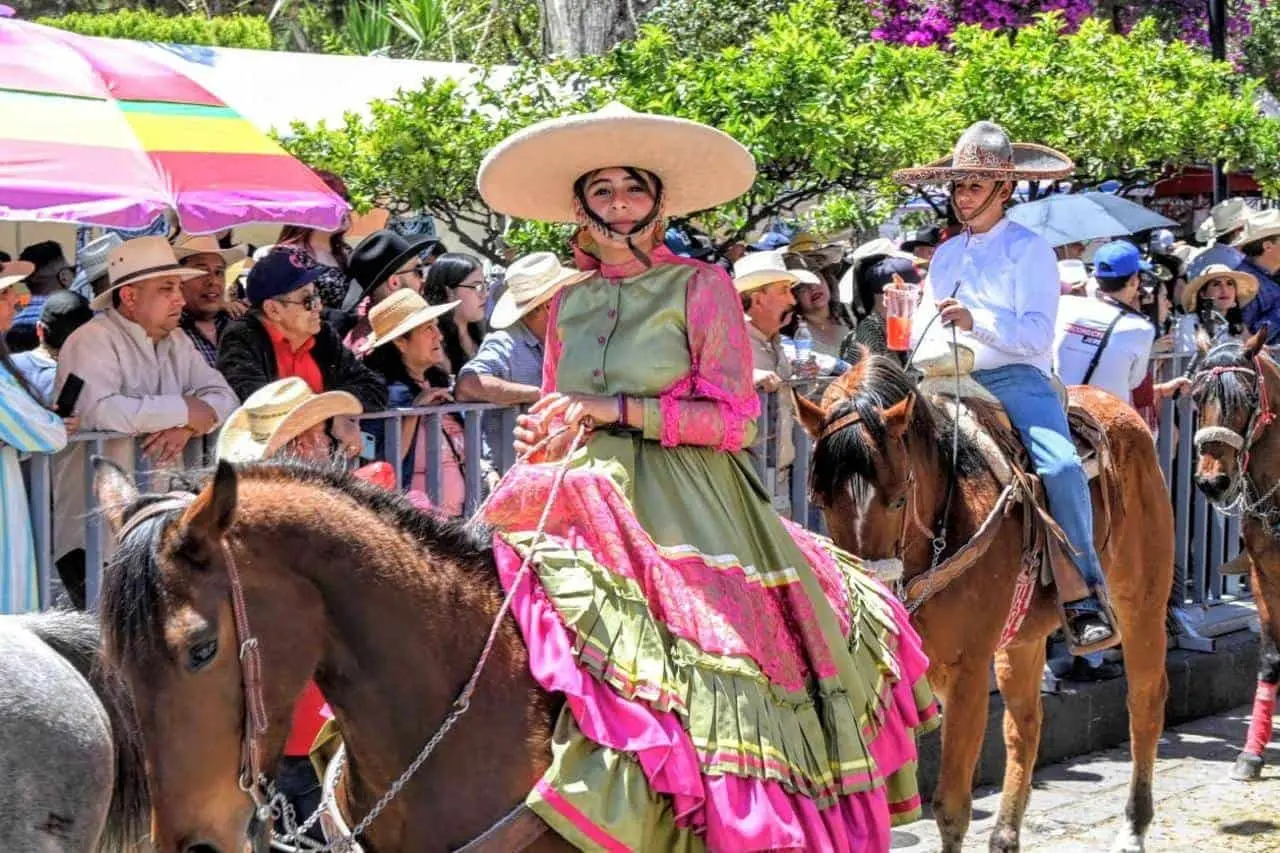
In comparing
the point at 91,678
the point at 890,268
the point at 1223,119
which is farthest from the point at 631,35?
the point at 91,678

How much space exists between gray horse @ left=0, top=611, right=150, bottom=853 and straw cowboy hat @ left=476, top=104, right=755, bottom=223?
1.65m

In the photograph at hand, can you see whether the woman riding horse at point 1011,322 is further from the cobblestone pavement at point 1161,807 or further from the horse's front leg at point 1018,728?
the cobblestone pavement at point 1161,807

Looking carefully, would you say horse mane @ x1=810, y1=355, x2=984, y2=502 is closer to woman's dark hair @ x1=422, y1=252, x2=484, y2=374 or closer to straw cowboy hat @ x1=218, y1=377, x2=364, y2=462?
straw cowboy hat @ x1=218, y1=377, x2=364, y2=462

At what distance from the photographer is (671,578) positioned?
4.16m

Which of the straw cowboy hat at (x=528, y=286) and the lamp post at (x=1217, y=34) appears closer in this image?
the straw cowboy hat at (x=528, y=286)

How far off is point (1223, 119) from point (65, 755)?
9.68 m

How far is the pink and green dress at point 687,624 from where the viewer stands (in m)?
3.91

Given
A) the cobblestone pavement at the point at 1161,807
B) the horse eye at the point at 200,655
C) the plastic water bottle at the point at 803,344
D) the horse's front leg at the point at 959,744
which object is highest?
the horse eye at the point at 200,655

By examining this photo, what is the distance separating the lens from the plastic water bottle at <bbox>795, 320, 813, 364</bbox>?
30.0 feet

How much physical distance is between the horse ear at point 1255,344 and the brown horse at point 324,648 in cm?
627

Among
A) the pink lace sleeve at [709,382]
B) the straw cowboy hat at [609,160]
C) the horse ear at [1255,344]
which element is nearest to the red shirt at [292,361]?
the straw cowboy hat at [609,160]

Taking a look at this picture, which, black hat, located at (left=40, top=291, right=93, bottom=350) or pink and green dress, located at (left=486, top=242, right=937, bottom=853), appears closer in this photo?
pink and green dress, located at (left=486, top=242, right=937, bottom=853)

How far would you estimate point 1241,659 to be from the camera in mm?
10523

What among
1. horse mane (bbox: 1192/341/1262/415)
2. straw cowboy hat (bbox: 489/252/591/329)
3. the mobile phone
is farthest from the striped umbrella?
horse mane (bbox: 1192/341/1262/415)
